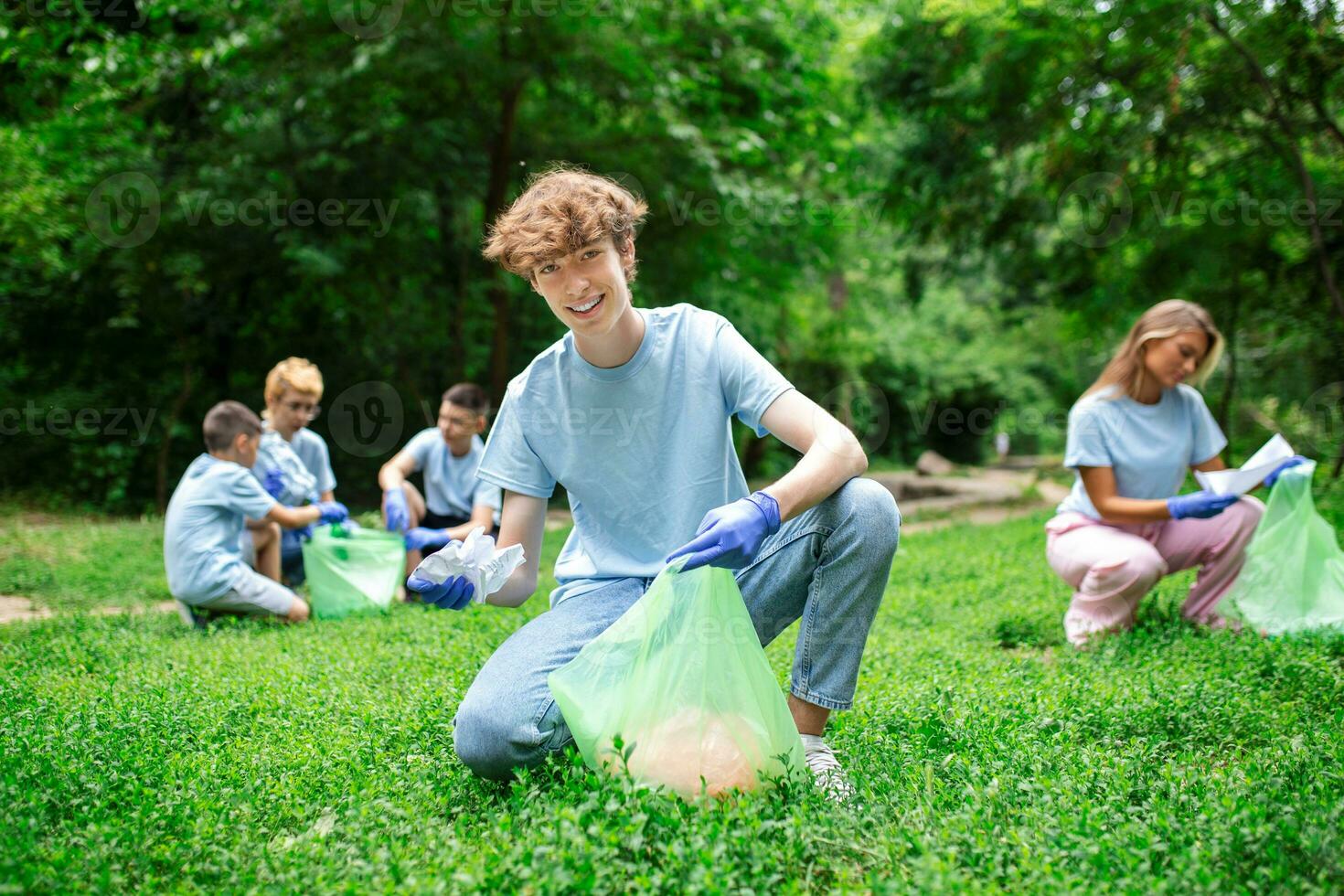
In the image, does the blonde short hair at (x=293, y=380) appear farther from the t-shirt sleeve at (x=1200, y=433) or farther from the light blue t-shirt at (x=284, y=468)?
the t-shirt sleeve at (x=1200, y=433)

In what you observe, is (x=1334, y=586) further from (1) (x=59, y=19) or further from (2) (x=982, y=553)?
(1) (x=59, y=19)

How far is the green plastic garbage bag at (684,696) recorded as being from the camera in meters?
2.12

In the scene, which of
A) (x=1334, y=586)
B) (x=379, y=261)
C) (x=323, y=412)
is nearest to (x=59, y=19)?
(x=379, y=261)

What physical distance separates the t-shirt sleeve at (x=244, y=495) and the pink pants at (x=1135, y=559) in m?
3.58

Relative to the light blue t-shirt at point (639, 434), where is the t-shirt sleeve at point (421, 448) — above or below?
below

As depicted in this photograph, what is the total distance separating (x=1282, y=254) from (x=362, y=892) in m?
10.2

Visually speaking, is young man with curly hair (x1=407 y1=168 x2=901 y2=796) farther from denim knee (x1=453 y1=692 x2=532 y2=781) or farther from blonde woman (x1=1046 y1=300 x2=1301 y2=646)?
blonde woman (x1=1046 y1=300 x2=1301 y2=646)

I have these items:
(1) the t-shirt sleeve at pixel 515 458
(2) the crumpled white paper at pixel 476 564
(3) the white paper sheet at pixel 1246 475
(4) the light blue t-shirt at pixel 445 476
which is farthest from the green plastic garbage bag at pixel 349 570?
(3) the white paper sheet at pixel 1246 475

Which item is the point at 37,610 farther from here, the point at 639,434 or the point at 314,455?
the point at 639,434

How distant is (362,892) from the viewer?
1802 mm

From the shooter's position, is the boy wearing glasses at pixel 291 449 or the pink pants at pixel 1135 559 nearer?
the pink pants at pixel 1135 559

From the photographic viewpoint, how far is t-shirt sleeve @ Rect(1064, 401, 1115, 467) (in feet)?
13.2

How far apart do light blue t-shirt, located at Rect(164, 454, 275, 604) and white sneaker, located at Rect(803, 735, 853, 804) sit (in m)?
3.29

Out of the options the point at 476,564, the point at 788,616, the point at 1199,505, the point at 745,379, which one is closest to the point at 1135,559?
the point at 1199,505
